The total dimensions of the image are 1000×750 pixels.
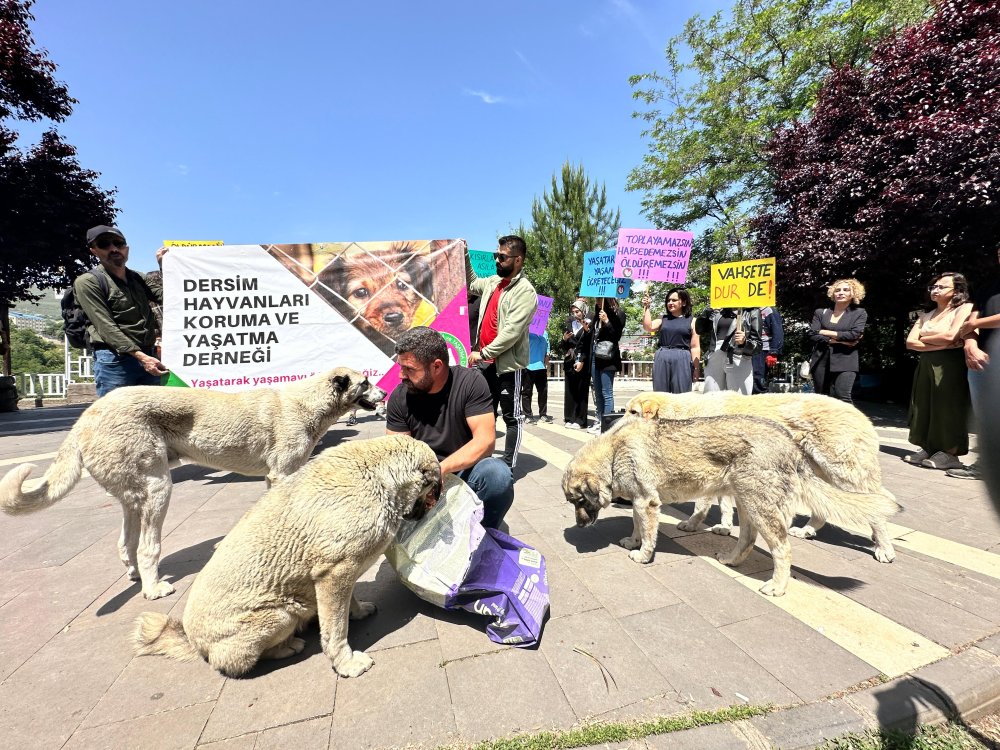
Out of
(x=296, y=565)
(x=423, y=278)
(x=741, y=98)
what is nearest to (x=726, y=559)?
(x=296, y=565)

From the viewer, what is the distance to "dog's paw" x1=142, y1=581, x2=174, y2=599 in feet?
9.41

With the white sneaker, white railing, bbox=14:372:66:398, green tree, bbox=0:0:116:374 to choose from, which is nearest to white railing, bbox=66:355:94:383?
white railing, bbox=14:372:66:398

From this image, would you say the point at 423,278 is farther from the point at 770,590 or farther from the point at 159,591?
the point at 770,590

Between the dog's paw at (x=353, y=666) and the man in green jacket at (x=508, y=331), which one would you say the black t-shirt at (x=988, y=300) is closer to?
the dog's paw at (x=353, y=666)

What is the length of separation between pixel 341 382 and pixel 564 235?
32229mm

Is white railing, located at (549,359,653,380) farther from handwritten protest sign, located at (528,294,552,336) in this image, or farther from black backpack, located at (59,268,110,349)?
black backpack, located at (59,268,110,349)

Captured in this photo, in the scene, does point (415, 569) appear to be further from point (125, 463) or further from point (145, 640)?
point (125, 463)

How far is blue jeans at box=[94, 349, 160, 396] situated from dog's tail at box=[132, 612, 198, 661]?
10.0 ft

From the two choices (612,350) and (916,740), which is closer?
(916,740)

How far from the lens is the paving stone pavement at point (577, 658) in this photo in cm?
181

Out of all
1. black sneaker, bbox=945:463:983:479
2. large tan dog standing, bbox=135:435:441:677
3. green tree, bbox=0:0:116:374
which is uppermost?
green tree, bbox=0:0:116:374

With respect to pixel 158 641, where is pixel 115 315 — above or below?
above

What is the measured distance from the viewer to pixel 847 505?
8.75 feet

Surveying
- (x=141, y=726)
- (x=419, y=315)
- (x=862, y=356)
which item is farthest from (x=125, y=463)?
(x=862, y=356)
